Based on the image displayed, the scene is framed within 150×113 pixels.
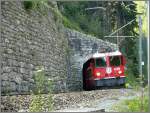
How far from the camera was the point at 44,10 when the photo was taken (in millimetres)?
14680

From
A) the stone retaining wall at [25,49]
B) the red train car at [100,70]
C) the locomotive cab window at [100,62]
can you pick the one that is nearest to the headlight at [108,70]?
the red train car at [100,70]

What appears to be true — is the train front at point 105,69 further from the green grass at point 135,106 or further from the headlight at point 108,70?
the green grass at point 135,106

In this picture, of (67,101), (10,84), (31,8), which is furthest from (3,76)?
(31,8)

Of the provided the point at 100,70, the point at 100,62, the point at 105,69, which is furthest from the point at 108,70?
the point at 100,62

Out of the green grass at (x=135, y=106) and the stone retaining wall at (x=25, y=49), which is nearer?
the green grass at (x=135, y=106)

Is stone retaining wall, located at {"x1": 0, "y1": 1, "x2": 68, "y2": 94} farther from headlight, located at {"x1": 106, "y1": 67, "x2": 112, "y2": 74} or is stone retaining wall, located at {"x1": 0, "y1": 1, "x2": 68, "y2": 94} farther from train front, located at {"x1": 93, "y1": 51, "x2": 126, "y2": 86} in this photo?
headlight, located at {"x1": 106, "y1": 67, "x2": 112, "y2": 74}

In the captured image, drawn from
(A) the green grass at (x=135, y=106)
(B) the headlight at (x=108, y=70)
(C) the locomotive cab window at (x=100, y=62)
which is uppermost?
(C) the locomotive cab window at (x=100, y=62)

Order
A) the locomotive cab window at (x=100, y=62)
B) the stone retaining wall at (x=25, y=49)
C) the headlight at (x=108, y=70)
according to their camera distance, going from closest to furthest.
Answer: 1. the stone retaining wall at (x=25, y=49)
2. the headlight at (x=108, y=70)
3. the locomotive cab window at (x=100, y=62)

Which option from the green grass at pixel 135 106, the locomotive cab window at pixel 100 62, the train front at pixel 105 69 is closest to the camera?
the green grass at pixel 135 106

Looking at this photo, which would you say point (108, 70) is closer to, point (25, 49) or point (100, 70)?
point (100, 70)

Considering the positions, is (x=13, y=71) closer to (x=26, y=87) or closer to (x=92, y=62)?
(x=26, y=87)

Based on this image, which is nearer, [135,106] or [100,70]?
[135,106]

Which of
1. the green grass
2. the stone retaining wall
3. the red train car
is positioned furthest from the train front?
the green grass

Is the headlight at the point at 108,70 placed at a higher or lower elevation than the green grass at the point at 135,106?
higher
